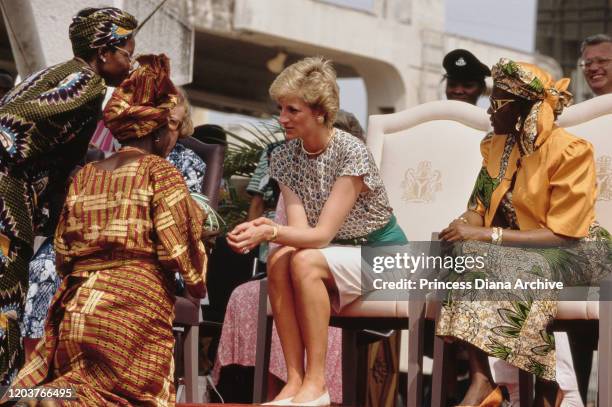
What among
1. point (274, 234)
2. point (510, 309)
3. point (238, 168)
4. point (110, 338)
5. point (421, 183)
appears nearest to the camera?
point (110, 338)

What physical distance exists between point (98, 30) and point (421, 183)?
1.98 metres

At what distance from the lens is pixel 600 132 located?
17.5 feet

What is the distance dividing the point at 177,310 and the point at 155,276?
1.03m

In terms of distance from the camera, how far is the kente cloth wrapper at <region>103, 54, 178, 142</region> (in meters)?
4.24

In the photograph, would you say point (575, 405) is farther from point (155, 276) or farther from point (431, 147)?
point (155, 276)

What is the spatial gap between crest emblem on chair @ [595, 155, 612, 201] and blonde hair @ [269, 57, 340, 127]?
3.94 feet

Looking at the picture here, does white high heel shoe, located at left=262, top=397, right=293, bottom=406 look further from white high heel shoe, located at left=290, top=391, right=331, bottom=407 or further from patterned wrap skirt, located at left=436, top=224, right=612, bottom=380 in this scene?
patterned wrap skirt, located at left=436, top=224, right=612, bottom=380

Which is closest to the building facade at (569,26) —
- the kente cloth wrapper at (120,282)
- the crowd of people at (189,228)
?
the crowd of people at (189,228)

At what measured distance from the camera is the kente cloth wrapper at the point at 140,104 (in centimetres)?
424

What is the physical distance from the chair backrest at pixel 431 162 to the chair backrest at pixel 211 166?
31.7 inches

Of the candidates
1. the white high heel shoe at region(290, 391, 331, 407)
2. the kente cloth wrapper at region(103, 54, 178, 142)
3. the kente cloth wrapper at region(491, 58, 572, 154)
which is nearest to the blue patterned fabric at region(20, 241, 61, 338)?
the kente cloth wrapper at region(103, 54, 178, 142)

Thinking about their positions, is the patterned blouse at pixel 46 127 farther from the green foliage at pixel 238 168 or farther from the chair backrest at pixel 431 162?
the green foliage at pixel 238 168

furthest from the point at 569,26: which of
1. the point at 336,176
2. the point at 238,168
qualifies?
the point at 336,176

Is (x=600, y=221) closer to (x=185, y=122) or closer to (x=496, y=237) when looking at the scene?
(x=496, y=237)
